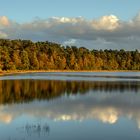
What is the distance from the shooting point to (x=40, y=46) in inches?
6506

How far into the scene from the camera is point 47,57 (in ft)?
513

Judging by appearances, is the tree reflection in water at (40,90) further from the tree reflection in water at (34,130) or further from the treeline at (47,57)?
the treeline at (47,57)

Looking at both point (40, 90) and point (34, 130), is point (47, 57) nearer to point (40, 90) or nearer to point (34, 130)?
point (40, 90)

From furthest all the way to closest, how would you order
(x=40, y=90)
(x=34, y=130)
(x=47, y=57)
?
(x=47, y=57)
(x=40, y=90)
(x=34, y=130)

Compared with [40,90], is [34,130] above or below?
above

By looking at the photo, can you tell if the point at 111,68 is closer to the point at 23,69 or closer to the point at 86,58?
the point at 86,58

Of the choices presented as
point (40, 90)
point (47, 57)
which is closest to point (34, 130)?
point (40, 90)

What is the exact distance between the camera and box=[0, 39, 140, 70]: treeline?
402 feet

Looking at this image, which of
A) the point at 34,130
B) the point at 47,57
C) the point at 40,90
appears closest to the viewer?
the point at 34,130

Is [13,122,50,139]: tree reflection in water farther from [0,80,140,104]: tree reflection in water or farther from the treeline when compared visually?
the treeline

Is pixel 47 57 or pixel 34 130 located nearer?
pixel 34 130

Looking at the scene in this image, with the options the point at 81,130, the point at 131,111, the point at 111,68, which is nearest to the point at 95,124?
the point at 81,130

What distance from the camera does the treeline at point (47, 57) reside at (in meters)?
123

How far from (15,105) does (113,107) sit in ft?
27.4
